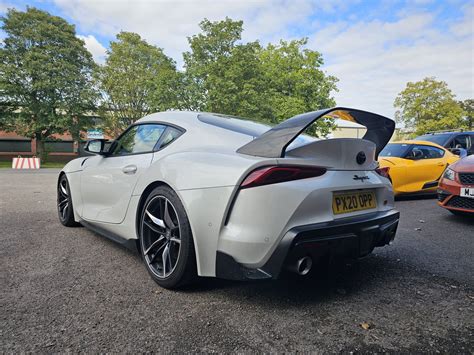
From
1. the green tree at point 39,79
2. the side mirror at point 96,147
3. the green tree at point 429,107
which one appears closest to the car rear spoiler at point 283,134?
the side mirror at point 96,147

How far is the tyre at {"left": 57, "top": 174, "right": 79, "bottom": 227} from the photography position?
13.1 feet

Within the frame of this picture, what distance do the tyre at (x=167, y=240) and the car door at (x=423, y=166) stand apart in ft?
18.8

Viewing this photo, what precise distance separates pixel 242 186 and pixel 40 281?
1.75m

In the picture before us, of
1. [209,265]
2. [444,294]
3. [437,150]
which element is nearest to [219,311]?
[209,265]

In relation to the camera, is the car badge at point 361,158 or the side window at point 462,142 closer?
the car badge at point 361,158

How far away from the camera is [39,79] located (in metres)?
26.5

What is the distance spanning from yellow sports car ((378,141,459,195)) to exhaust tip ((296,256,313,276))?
506cm

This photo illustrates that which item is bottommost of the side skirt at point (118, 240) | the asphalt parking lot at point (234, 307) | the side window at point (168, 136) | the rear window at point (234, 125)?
the asphalt parking lot at point (234, 307)

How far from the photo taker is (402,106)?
1725 inches

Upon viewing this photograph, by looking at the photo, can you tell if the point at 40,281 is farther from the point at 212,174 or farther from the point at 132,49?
the point at 132,49

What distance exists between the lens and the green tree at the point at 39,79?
26.2 m

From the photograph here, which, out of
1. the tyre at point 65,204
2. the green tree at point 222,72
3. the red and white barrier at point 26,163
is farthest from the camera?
the green tree at point 222,72

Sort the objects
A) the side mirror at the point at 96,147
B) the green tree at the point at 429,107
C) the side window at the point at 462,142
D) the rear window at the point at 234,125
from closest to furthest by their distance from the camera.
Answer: the rear window at the point at 234,125 → the side mirror at the point at 96,147 → the side window at the point at 462,142 → the green tree at the point at 429,107

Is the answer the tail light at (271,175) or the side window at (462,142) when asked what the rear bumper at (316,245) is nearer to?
the tail light at (271,175)
